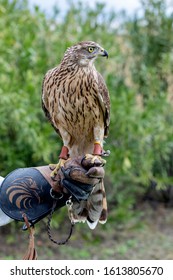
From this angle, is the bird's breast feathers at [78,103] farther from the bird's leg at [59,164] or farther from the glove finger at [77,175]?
the glove finger at [77,175]

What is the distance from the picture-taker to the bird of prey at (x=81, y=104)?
2945mm

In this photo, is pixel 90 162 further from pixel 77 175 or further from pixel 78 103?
pixel 78 103

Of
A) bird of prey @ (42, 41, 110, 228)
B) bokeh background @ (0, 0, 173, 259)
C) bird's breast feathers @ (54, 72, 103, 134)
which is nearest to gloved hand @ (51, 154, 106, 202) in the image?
bird of prey @ (42, 41, 110, 228)

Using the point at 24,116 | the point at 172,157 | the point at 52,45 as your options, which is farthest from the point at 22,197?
the point at 172,157

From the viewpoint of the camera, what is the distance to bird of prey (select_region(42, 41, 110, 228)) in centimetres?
295

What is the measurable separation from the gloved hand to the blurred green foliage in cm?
236

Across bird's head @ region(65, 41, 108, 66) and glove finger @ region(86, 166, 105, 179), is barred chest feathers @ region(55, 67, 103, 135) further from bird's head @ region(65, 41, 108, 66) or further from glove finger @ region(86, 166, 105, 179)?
glove finger @ region(86, 166, 105, 179)

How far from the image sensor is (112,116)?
→ 5609 mm

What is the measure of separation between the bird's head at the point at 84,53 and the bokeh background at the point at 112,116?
6.41 ft

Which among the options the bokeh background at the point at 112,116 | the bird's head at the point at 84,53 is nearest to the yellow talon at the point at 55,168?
the bird's head at the point at 84,53

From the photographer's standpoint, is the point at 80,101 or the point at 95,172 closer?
the point at 95,172

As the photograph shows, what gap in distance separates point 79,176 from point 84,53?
2.57 feet

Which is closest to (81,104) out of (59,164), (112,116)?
(59,164)

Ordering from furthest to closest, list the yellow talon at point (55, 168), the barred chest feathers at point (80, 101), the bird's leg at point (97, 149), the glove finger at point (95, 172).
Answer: the barred chest feathers at point (80, 101) < the bird's leg at point (97, 149) < the yellow talon at point (55, 168) < the glove finger at point (95, 172)
